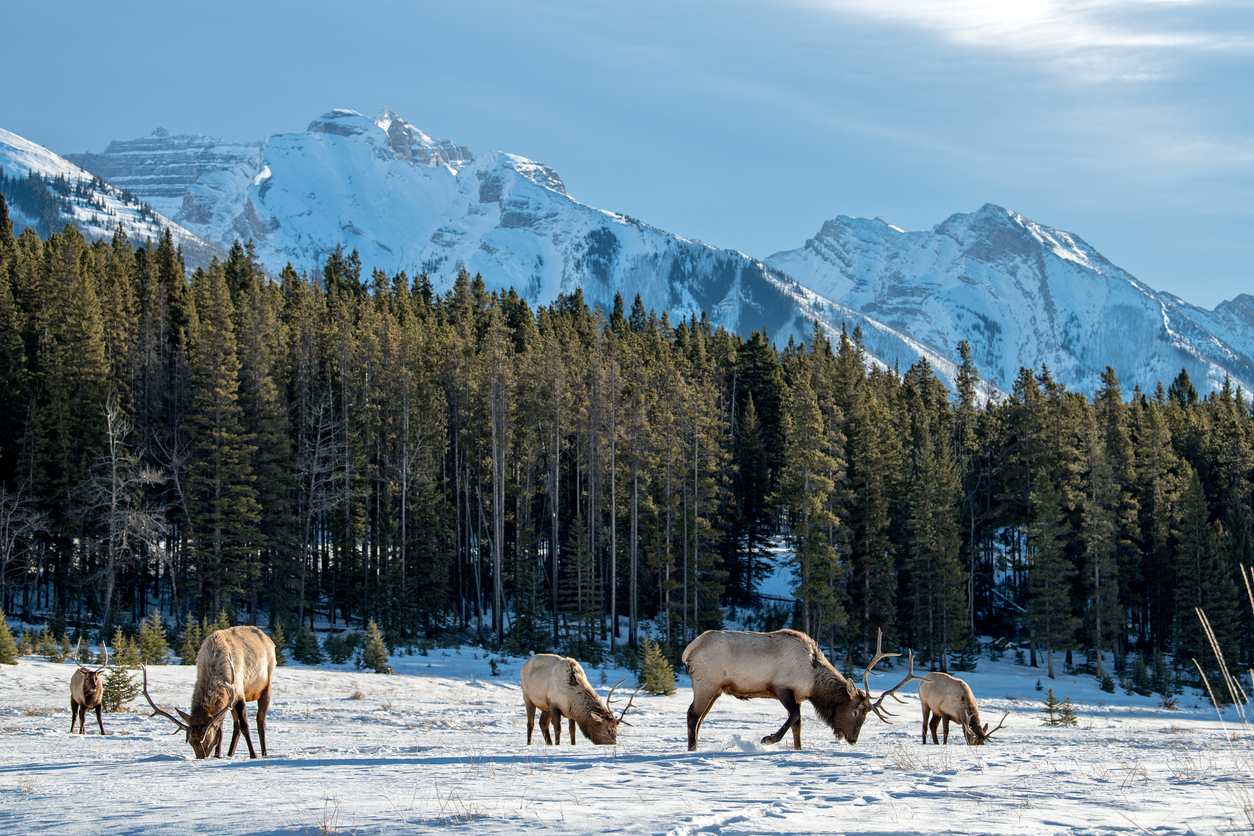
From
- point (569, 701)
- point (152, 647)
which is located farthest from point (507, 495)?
point (569, 701)

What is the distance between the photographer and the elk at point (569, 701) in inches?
492

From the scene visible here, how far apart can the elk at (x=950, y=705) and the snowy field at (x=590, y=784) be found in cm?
80

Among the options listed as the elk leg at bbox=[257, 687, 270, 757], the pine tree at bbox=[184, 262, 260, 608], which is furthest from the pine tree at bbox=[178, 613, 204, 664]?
the elk leg at bbox=[257, 687, 270, 757]

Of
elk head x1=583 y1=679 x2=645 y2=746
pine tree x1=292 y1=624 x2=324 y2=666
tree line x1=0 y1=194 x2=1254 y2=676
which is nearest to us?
elk head x1=583 y1=679 x2=645 y2=746

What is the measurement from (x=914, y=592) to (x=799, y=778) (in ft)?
149

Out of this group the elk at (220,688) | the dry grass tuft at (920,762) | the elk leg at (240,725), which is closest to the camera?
the dry grass tuft at (920,762)

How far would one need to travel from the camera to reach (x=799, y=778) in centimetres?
808

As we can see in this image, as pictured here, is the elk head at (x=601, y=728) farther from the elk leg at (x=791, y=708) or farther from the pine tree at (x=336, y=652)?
the pine tree at (x=336, y=652)

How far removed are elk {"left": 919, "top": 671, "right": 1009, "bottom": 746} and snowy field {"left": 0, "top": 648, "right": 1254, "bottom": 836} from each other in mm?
802

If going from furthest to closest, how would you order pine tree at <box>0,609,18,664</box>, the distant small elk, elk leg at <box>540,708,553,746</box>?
pine tree at <box>0,609,18,664</box>
the distant small elk
elk leg at <box>540,708,553,746</box>

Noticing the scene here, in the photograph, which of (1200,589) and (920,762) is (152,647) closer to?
(920,762)

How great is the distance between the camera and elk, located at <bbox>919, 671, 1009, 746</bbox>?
1383cm

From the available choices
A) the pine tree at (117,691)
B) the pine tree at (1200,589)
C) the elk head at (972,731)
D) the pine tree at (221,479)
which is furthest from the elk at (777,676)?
the pine tree at (1200,589)

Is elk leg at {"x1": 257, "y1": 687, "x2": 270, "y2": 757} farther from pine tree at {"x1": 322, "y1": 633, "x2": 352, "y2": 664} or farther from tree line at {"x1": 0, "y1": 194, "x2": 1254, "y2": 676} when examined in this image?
tree line at {"x1": 0, "y1": 194, "x2": 1254, "y2": 676}
